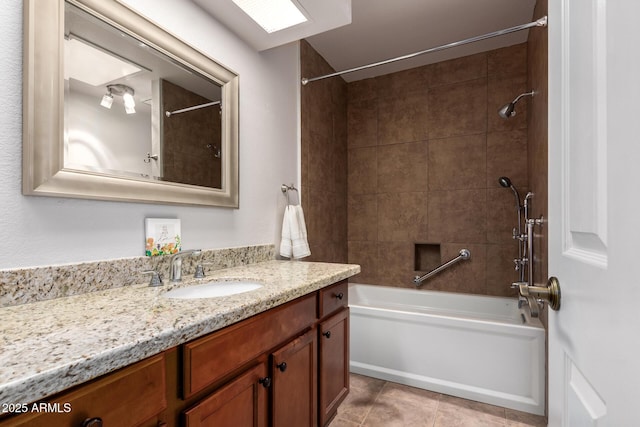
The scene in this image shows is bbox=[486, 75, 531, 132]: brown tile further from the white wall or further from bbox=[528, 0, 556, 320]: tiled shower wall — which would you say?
the white wall

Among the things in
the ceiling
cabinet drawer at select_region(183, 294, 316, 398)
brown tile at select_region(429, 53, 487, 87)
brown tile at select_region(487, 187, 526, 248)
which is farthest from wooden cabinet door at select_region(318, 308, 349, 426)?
brown tile at select_region(429, 53, 487, 87)

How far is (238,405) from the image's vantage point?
0.90 meters

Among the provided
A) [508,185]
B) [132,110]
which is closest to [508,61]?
[508,185]

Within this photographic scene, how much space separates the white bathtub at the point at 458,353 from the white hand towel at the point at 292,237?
2.16ft

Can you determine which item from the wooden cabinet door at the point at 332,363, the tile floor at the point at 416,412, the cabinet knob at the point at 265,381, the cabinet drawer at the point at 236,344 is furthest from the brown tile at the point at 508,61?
the cabinet knob at the point at 265,381

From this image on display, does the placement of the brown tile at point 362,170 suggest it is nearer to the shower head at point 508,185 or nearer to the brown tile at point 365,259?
the brown tile at point 365,259

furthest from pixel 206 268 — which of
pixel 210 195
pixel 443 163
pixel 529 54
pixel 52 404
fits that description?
pixel 529 54

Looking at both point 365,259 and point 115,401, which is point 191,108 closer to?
point 115,401

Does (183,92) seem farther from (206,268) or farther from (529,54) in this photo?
(529,54)

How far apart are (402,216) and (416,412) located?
1.65m

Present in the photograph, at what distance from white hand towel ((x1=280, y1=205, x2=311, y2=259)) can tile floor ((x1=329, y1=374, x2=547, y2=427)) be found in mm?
968

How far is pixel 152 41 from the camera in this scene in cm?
123

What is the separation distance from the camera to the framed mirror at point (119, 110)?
907 millimetres
